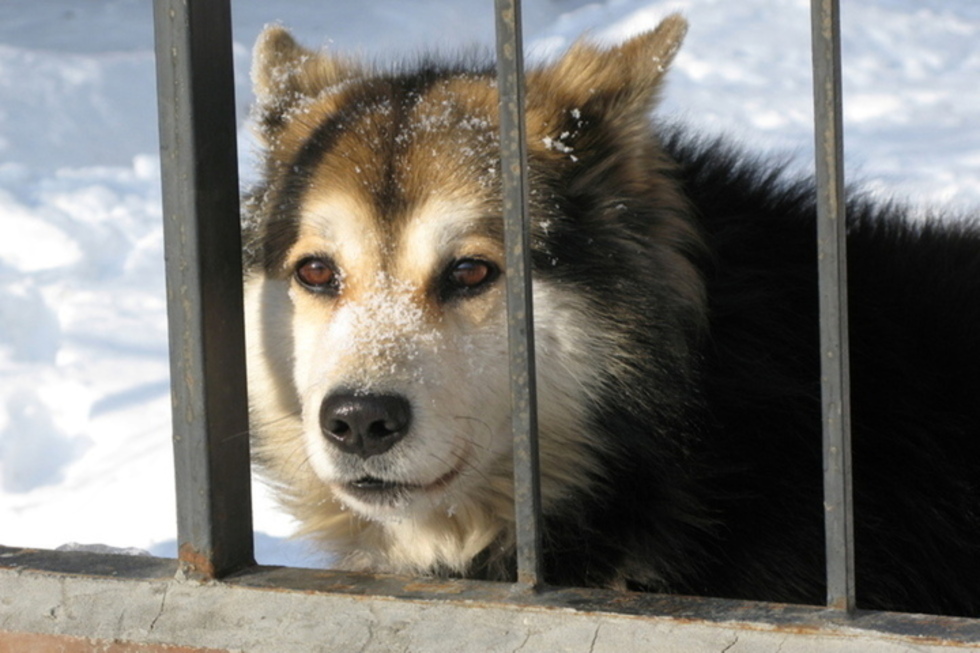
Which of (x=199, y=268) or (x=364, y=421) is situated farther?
(x=364, y=421)

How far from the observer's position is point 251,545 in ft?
6.03

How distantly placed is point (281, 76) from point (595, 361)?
115 cm

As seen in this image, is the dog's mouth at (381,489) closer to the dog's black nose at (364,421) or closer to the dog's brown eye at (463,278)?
the dog's black nose at (364,421)

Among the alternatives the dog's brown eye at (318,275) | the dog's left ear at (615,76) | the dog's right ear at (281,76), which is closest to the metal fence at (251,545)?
the dog's brown eye at (318,275)

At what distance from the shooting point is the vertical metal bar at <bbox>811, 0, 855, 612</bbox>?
1.44 m

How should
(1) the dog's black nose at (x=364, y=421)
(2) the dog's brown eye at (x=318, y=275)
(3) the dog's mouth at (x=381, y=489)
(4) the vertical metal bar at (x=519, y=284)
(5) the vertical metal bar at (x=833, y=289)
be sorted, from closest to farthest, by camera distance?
(5) the vertical metal bar at (x=833, y=289)
(4) the vertical metal bar at (x=519, y=284)
(1) the dog's black nose at (x=364, y=421)
(3) the dog's mouth at (x=381, y=489)
(2) the dog's brown eye at (x=318, y=275)

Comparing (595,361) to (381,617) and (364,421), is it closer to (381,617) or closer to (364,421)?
(364,421)

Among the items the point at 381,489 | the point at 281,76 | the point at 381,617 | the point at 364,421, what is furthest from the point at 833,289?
the point at 281,76

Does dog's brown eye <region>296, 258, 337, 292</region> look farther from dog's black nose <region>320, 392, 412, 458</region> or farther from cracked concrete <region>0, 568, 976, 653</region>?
cracked concrete <region>0, 568, 976, 653</region>

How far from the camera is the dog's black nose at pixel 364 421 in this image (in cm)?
203

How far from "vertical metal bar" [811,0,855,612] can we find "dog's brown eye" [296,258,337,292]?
4.07 feet

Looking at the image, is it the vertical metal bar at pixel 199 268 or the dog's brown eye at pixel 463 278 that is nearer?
the vertical metal bar at pixel 199 268

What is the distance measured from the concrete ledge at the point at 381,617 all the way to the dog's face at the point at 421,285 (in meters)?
0.42

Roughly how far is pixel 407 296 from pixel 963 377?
135cm
